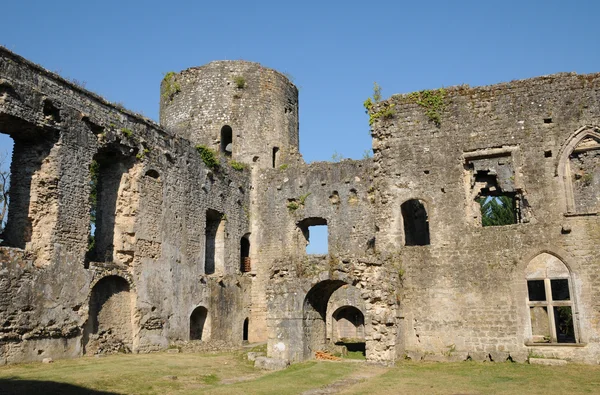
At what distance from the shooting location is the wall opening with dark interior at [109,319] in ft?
55.6

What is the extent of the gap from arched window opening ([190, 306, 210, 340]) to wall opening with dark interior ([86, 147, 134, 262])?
15.3 ft

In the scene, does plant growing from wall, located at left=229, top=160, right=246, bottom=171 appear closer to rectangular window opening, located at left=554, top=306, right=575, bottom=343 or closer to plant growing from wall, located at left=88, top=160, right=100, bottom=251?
plant growing from wall, located at left=88, top=160, right=100, bottom=251

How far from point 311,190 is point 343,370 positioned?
12.3 metres

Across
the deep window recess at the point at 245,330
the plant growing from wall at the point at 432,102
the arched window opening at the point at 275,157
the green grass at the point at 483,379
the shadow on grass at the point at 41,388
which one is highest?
the arched window opening at the point at 275,157

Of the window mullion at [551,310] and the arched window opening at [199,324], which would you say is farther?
the arched window opening at [199,324]

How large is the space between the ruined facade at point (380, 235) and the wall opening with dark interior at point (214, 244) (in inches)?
93.5

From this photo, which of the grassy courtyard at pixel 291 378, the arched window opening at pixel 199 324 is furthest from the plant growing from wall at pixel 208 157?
the grassy courtyard at pixel 291 378

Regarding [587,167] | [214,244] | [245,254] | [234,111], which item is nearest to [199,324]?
[214,244]

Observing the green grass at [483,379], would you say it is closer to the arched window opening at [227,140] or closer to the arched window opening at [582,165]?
the arched window opening at [582,165]

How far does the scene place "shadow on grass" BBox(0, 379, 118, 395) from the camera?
33.0ft

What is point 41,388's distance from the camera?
10.4 m

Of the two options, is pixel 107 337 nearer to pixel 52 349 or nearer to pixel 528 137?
pixel 52 349

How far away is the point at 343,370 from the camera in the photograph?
13195mm

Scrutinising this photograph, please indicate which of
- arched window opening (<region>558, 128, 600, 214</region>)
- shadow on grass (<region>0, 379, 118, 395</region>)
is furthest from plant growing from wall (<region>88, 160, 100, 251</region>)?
arched window opening (<region>558, 128, 600, 214</region>)
